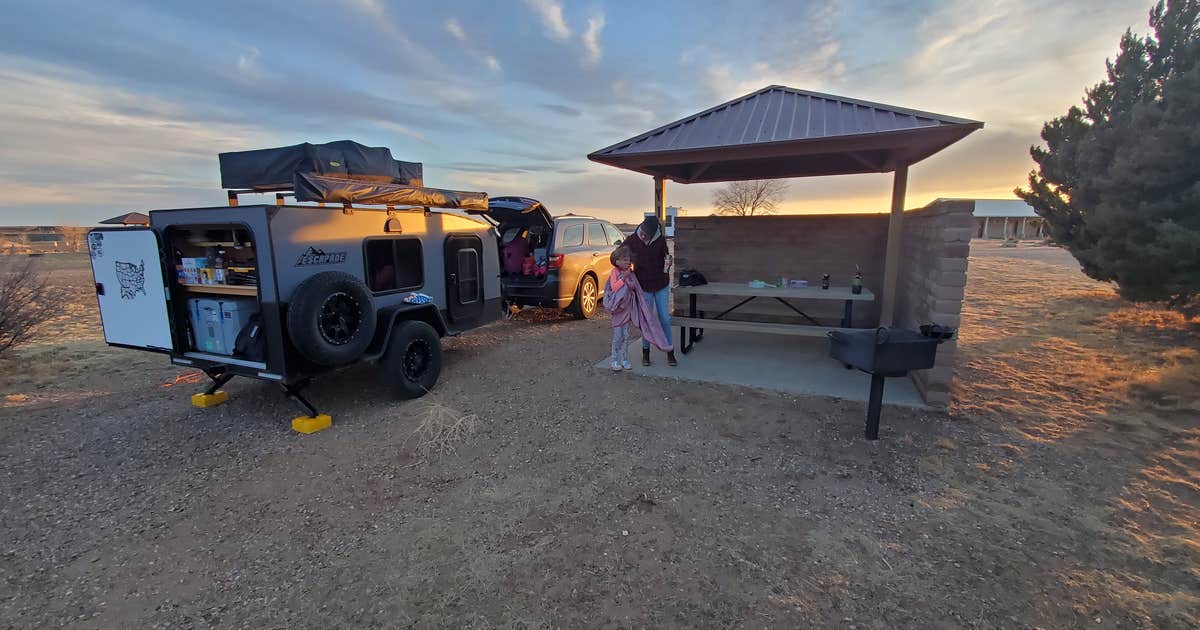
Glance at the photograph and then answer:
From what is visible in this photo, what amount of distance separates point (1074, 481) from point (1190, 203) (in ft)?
14.3

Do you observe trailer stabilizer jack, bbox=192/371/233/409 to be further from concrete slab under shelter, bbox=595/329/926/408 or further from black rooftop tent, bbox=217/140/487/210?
concrete slab under shelter, bbox=595/329/926/408

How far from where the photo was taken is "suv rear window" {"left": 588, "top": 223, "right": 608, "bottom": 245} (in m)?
9.22

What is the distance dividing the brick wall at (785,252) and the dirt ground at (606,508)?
213cm

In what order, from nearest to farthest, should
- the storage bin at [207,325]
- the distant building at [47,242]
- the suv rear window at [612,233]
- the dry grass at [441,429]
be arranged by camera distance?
the dry grass at [441,429]
the storage bin at [207,325]
the suv rear window at [612,233]
the distant building at [47,242]

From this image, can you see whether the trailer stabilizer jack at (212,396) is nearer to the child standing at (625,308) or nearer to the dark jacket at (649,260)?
the child standing at (625,308)

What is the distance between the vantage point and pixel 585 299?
29.4 ft

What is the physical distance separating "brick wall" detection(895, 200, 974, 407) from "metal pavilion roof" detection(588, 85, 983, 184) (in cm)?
73

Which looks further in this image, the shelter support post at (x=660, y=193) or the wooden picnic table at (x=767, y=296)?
the shelter support post at (x=660, y=193)

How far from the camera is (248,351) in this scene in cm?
419

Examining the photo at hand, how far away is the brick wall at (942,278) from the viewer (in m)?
4.24

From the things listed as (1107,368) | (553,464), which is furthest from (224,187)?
(1107,368)

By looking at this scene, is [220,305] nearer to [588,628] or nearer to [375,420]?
[375,420]

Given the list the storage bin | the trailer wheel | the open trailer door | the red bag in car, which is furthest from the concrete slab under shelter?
the open trailer door

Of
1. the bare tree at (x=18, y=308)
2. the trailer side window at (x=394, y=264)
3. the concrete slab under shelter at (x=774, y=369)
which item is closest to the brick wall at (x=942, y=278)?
the concrete slab under shelter at (x=774, y=369)
